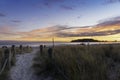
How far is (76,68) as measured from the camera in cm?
941

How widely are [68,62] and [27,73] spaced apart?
2.66 m

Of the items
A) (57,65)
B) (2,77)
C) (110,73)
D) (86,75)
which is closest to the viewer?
(86,75)

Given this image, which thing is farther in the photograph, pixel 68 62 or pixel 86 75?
pixel 68 62

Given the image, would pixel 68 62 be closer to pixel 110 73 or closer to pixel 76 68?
pixel 76 68

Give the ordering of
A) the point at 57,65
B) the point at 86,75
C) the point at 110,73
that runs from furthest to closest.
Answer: the point at 57,65 → the point at 110,73 → the point at 86,75

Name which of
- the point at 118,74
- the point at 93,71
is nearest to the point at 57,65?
the point at 93,71

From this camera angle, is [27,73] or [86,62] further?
[27,73]

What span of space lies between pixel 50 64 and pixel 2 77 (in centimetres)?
264

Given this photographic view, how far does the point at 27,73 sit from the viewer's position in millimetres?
11688

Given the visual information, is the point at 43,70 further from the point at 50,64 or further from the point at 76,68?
the point at 76,68

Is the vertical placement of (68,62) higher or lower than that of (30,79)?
higher

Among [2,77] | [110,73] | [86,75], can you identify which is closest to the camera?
[86,75]

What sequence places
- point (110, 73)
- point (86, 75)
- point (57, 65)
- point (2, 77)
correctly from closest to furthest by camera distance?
point (86, 75)
point (110, 73)
point (2, 77)
point (57, 65)

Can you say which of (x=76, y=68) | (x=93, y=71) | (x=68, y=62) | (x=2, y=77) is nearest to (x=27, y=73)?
(x=2, y=77)
